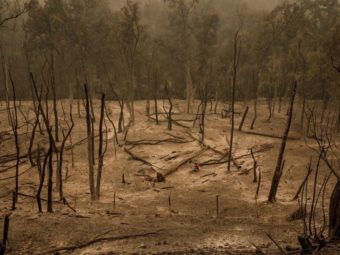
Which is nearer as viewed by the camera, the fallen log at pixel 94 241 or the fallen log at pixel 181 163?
the fallen log at pixel 94 241

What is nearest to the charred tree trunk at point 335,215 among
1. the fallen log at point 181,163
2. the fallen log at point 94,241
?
the fallen log at point 94,241

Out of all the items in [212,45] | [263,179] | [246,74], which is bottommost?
[263,179]

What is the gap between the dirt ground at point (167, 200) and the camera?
7176mm

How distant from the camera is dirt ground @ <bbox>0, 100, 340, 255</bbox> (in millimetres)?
7176

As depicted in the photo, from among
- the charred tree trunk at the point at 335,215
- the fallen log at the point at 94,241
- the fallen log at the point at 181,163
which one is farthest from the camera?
the fallen log at the point at 181,163

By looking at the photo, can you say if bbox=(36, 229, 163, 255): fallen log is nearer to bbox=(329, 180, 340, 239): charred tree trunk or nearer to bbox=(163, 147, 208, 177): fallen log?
bbox=(329, 180, 340, 239): charred tree trunk

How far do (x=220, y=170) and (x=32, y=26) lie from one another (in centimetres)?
1912

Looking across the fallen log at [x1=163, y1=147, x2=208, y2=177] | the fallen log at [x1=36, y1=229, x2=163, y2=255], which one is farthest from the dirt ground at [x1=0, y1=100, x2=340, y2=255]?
the fallen log at [x1=163, y1=147, x2=208, y2=177]

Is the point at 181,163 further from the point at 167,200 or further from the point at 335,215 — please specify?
the point at 335,215

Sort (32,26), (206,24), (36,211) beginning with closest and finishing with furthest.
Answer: (36,211), (32,26), (206,24)

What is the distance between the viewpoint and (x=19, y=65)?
111ft

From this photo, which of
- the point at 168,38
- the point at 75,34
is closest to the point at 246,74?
the point at 168,38

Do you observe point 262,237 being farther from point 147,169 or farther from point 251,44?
point 251,44

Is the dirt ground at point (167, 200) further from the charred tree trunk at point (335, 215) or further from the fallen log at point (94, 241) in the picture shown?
the charred tree trunk at point (335, 215)
